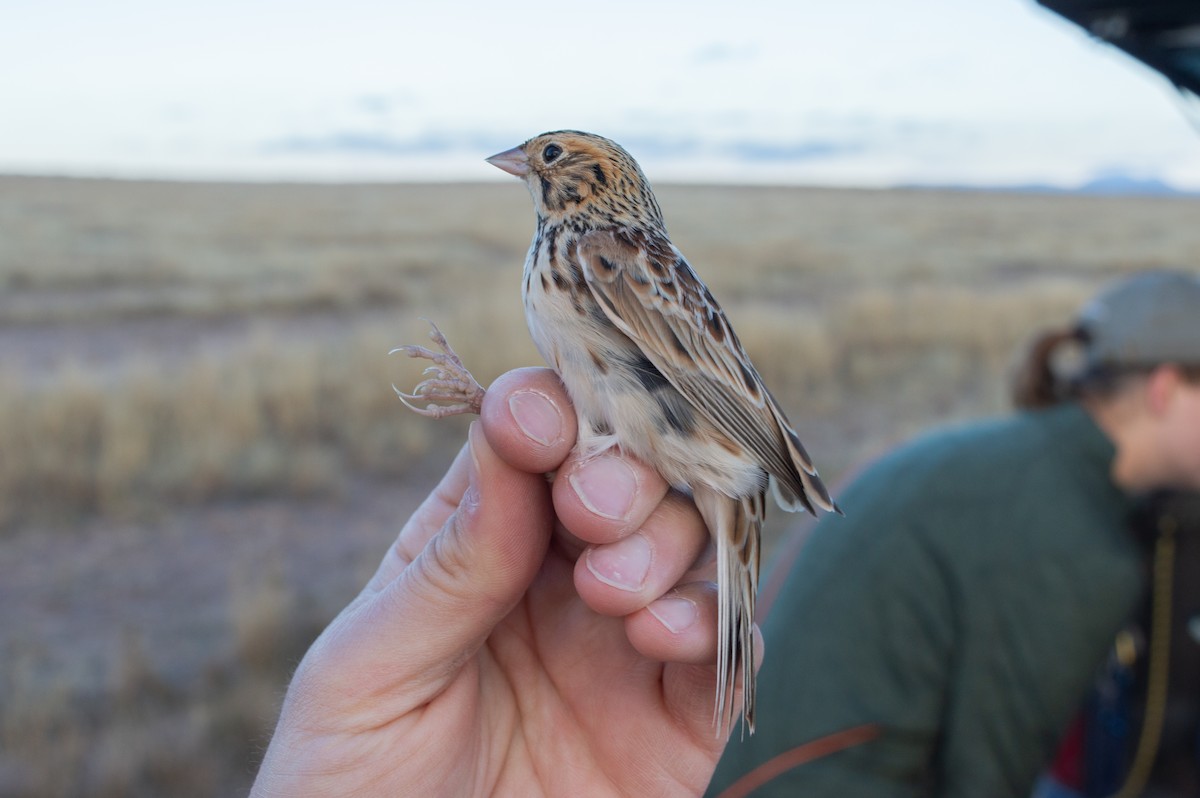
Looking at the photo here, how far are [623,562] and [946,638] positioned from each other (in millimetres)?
1794

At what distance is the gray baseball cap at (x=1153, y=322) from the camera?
3689 millimetres

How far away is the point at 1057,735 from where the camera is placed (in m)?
3.10

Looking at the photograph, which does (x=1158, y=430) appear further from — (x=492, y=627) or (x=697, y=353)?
(x=492, y=627)

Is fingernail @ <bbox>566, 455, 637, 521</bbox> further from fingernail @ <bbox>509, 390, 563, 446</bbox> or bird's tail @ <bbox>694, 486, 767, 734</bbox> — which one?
bird's tail @ <bbox>694, 486, 767, 734</bbox>

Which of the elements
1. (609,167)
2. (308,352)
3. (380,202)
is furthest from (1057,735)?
(380,202)

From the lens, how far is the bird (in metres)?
1.99

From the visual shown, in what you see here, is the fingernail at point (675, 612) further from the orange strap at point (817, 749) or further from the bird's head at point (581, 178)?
the orange strap at point (817, 749)

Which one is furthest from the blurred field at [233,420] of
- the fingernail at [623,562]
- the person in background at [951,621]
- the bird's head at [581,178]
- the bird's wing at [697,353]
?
the person in background at [951,621]

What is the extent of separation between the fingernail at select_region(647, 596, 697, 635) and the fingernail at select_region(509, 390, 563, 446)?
39cm

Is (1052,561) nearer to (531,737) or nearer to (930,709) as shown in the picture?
(930,709)

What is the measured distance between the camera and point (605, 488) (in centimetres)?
189

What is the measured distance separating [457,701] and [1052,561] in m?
2.16

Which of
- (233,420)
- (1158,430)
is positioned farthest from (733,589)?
(233,420)

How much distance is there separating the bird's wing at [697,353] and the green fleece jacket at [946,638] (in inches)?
48.7
